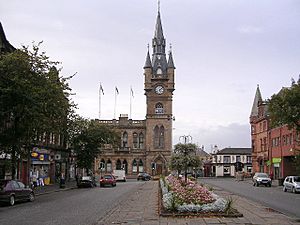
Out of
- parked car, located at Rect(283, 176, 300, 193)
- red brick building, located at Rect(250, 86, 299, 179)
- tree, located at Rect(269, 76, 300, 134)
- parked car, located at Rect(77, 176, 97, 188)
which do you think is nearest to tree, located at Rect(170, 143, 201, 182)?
tree, located at Rect(269, 76, 300, 134)

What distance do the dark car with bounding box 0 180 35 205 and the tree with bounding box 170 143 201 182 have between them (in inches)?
659

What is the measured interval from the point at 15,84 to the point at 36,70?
263cm

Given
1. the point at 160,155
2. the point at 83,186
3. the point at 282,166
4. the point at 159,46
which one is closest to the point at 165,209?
the point at 83,186

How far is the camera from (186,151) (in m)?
44.2

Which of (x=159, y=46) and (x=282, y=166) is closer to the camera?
(x=282, y=166)

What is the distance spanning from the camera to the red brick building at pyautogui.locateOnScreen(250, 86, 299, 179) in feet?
221

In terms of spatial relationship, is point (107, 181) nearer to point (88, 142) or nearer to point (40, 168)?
point (88, 142)

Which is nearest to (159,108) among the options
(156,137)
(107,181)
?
(156,137)

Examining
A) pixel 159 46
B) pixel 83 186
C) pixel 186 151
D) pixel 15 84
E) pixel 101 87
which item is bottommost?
pixel 83 186

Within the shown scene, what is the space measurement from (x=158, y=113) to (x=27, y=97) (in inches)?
2994

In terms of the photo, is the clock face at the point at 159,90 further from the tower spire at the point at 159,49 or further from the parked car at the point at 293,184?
the parked car at the point at 293,184

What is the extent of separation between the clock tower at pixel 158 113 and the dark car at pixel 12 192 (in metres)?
73.0

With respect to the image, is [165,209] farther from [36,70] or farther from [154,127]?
[154,127]

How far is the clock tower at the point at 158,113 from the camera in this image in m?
104
